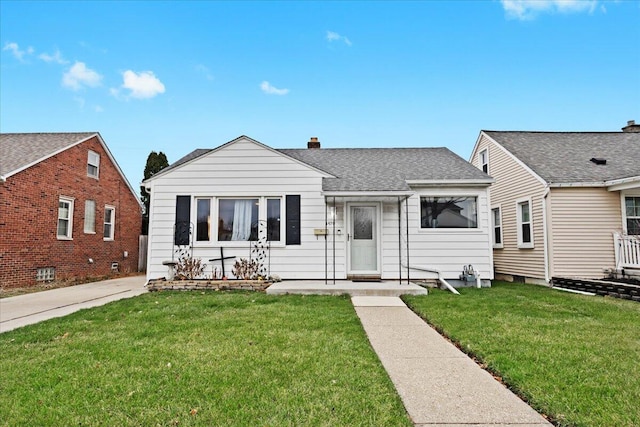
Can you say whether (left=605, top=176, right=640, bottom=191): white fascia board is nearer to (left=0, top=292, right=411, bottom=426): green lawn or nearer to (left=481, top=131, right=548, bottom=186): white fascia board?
(left=481, top=131, right=548, bottom=186): white fascia board

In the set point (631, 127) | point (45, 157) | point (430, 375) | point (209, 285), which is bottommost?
point (430, 375)

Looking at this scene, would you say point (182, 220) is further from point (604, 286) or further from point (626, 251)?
point (626, 251)

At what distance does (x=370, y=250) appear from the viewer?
9359mm

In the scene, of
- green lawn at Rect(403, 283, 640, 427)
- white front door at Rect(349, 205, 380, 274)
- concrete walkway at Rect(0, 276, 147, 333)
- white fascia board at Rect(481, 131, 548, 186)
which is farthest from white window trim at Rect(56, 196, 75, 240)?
white fascia board at Rect(481, 131, 548, 186)

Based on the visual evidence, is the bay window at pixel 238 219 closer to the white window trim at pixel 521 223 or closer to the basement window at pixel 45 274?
the basement window at pixel 45 274

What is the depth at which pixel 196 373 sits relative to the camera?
317cm

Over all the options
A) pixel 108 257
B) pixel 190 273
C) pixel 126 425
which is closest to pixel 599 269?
pixel 190 273

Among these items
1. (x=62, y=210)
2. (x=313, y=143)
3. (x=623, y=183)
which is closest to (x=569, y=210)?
(x=623, y=183)

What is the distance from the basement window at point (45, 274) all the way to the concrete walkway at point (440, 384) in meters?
11.3

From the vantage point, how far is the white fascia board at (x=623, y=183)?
896 centimetres

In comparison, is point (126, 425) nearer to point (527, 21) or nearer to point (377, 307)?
point (377, 307)

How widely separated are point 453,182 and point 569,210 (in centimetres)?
366

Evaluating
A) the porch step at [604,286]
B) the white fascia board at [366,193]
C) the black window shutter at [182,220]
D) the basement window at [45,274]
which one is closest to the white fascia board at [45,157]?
the basement window at [45,274]

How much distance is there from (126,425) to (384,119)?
52.2 feet
